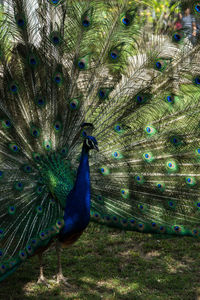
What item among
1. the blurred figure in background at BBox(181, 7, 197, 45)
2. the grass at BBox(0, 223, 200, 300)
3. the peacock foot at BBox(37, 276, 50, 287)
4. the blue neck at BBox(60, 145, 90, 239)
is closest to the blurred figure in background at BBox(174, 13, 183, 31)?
the blurred figure in background at BBox(181, 7, 197, 45)

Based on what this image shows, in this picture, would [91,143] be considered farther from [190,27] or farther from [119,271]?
[119,271]

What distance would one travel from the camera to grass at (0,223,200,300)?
138 inches

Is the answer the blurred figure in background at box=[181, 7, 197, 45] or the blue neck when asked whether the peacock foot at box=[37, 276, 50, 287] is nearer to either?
the blue neck

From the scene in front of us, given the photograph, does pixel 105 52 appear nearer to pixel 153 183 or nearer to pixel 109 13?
pixel 109 13

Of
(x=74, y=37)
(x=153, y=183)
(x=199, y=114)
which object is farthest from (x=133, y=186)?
(x=74, y=37)

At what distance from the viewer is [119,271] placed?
3920mm

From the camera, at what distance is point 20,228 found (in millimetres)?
3127

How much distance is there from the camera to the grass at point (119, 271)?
138 inches

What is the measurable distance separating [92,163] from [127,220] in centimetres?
60

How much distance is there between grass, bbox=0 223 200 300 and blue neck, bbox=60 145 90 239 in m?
0.45

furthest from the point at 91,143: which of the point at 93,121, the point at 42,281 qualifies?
the point at 42,281

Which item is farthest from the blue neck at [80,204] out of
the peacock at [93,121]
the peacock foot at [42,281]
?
the peacock foot at [42,281]

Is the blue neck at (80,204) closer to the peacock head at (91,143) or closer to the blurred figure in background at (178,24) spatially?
the peacock head at (91,143)

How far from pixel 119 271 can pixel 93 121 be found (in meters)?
1.50
